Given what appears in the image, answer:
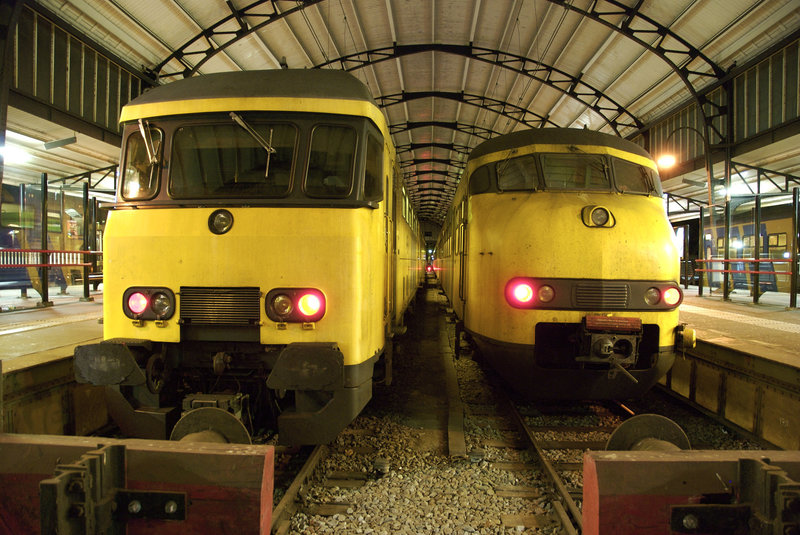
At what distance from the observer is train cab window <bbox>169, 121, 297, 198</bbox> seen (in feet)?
10.8

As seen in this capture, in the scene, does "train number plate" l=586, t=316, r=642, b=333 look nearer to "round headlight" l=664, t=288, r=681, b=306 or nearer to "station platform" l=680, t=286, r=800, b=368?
"round headlight" l=664, t=288, r=681, b=306

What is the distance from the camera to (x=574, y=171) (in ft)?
15.1

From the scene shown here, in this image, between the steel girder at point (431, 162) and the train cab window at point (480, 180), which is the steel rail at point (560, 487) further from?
the steel girder at point (431, 162)

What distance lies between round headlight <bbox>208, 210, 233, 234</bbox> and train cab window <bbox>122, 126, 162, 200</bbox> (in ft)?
2.02

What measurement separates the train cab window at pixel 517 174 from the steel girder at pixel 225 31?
26.2 feet

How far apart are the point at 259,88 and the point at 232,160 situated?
624 mm

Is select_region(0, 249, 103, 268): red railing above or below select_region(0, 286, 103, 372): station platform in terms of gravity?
above

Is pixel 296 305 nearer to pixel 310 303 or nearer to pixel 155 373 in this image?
pixel 310 303

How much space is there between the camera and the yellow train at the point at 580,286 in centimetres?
397

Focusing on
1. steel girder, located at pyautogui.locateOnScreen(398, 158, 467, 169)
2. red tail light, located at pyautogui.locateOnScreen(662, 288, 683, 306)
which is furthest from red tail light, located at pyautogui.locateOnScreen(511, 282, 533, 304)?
steel girder, located at pyautogui.locateOnScreen(398, 158, 467, 169)

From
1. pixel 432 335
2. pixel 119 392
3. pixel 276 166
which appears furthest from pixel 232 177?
pixel 432 335

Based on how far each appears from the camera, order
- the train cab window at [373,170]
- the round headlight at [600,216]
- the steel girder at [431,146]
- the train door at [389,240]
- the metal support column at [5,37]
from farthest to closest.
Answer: the steel girder at [431,146] < the metal support column at [5,37] < the train door at [389,240] < the round headlight at [600,216] < the train cab window at [373,170]

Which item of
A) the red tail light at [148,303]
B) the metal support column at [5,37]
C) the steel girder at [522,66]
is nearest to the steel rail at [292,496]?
the red tail light at [148,303]

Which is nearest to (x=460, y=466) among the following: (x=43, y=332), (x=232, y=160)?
(x=232, y=160)
